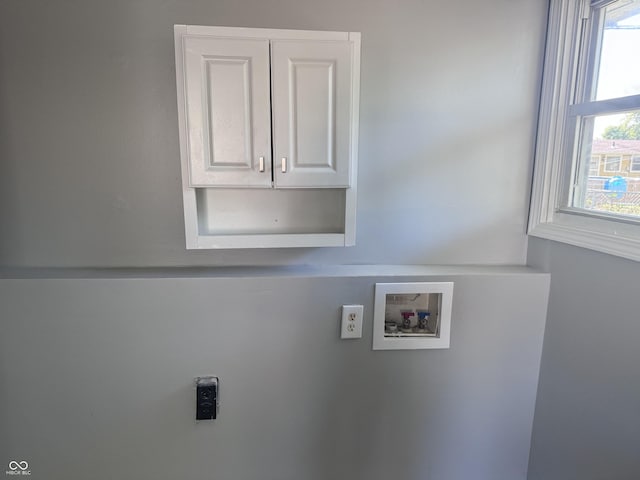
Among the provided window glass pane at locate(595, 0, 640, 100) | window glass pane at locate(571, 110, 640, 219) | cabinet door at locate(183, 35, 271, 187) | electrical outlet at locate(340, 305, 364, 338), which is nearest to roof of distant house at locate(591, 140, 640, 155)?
window glass pane at locate(571, 110, 640, 219)

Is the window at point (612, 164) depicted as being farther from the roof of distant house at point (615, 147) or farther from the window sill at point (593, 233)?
the window sill at point (593, 233)

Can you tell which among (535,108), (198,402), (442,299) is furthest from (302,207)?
(535,108)

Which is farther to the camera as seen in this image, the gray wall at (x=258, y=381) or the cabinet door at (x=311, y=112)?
the gray wall at (x=258, y=381)

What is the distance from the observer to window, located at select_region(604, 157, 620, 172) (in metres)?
1.08

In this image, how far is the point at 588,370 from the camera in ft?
3.56

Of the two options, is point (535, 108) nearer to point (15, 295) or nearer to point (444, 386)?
point (444, 386)

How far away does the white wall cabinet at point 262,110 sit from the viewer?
1039 millimetres

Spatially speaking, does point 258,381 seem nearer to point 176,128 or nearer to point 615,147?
point 176,128

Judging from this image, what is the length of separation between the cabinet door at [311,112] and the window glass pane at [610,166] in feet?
2.52

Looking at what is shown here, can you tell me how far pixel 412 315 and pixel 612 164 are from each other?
756 mm

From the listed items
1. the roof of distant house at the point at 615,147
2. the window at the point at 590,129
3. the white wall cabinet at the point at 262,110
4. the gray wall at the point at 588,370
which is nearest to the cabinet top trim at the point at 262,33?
the white wall cabinet at the point at 262,110

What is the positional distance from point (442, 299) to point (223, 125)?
88 cm

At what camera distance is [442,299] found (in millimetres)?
1240

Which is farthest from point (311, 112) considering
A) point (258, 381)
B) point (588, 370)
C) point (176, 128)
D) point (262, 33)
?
point (588, 370)
